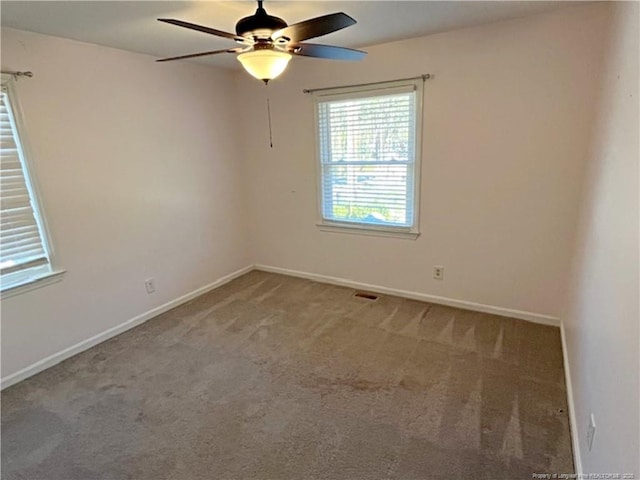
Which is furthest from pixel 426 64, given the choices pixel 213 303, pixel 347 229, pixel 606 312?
pixel 213 303

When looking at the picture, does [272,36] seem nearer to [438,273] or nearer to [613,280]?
[613,280]

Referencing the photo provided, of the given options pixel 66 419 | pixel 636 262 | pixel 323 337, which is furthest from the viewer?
pixel 323 337

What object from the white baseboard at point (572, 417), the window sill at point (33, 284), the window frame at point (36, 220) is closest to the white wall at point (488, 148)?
the white baseboard at point (572, 417)

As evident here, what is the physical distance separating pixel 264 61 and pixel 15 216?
203 centimetres

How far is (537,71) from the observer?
2617mm

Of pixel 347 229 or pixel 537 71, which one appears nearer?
pixel 537 71

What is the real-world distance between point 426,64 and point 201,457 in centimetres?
314

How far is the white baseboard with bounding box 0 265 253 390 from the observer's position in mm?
2543

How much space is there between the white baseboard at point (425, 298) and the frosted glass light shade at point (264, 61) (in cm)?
247

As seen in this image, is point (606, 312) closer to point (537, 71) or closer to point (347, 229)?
point (537, 71)

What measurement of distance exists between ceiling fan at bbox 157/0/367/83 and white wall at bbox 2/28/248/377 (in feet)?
4.70

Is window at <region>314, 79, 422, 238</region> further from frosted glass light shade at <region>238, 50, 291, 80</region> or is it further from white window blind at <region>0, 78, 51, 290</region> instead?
white window blind at <region>0, 78, 51, 290</region>

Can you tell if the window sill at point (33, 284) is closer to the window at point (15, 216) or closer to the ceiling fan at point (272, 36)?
the window at point (15, 216)

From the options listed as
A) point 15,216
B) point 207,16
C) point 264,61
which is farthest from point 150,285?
point 264,61
